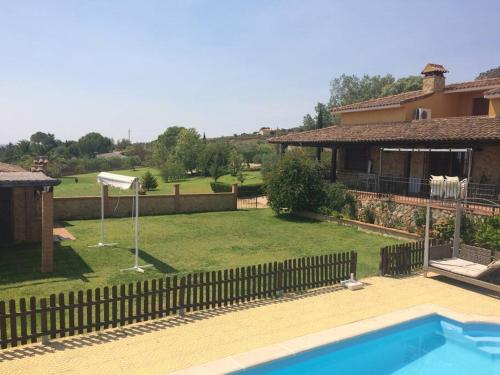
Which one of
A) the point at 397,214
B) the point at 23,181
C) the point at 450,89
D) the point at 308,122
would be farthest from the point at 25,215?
the point at 308,122

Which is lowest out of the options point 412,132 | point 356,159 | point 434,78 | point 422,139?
point 356,159

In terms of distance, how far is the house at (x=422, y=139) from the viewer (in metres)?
19.0

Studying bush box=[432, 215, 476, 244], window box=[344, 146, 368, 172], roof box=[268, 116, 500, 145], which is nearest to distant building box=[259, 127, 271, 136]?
window box=[344, 146, 368, 172]

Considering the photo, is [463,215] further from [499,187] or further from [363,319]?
[363,319]

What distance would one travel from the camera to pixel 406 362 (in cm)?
820

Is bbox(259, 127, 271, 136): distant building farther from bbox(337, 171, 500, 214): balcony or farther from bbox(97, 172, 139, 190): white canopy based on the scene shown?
bbox(97, 172, 139, 190): white canopy

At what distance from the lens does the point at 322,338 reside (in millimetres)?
7809

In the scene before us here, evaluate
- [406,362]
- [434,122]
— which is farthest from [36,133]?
[406,362]

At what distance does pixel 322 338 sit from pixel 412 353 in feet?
7.15

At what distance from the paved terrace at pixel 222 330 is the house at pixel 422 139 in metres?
9.40

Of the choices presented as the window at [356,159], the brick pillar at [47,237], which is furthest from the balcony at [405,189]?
the brick pillar at [47,237]

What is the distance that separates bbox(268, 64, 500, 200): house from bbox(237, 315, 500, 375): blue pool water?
34.7ft

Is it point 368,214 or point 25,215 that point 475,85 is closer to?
point 368,214

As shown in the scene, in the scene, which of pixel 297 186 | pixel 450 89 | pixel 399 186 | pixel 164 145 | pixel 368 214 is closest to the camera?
pixel 368 214
